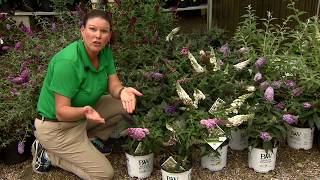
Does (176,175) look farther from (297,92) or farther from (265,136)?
(297,92)

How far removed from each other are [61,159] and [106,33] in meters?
1.03

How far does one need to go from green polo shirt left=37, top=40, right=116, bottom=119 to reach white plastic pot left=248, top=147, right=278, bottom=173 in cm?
116

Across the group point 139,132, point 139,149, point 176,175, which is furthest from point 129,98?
point 176,175

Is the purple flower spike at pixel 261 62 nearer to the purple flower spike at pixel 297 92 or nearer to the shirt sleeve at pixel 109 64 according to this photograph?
the purple flower spike at pixel 297 92

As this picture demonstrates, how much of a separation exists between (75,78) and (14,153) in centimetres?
101

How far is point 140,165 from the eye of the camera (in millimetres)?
3092

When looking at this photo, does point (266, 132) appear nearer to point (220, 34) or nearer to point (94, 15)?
point (94, 15)

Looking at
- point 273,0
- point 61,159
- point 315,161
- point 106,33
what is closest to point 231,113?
point 315,161

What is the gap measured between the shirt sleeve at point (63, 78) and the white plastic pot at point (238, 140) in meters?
1.29

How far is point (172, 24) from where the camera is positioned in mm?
4531

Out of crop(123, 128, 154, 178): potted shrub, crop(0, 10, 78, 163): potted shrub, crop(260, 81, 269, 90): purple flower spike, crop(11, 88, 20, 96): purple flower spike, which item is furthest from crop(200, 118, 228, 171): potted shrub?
crop(11, 88, 20, 96): purple flower spike

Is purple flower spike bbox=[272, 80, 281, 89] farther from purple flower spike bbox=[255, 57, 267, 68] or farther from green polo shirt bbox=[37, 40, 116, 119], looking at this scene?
green polo shirt bbox=[37, 40, 116, 119]

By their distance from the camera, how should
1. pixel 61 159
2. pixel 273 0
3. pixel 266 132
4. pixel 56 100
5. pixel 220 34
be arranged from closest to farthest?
pixel 56 100, pixel 266 132, pixel 61 159, pixel 220 34, pixel 273 0

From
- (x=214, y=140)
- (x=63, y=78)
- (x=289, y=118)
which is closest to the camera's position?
(x=63, y=78)
